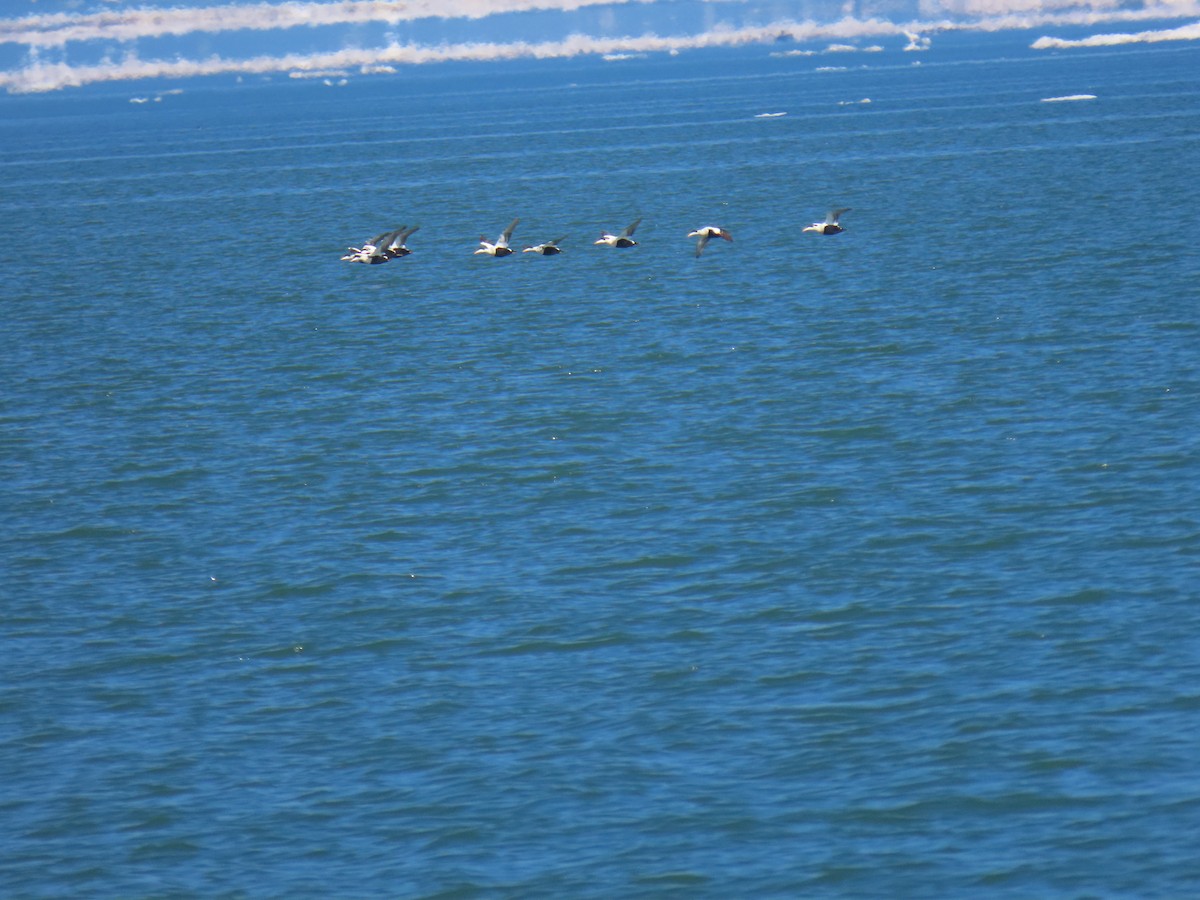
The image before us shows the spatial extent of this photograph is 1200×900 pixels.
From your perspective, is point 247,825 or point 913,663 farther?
point 913,663

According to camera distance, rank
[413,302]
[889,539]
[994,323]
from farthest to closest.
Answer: [413,302] → [994,323] → [889,539]

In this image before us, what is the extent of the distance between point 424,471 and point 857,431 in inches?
322

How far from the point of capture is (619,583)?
2536 cm

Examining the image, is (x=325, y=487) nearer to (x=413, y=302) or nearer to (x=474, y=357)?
(x=474, y=357)

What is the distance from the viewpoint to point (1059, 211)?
6988 centimetres

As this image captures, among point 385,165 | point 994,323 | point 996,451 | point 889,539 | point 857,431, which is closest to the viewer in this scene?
point 889,539

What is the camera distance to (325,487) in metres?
32.3

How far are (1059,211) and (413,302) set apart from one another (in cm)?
2740

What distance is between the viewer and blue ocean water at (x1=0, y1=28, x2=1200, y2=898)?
58.3ft

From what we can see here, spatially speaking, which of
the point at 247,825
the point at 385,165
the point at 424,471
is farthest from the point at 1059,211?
Answer: the point at 385,165

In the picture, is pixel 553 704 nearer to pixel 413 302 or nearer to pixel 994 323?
pixel 994 323

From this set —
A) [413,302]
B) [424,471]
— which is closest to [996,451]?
[424,471]

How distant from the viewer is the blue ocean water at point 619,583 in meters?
Answer: 17.8

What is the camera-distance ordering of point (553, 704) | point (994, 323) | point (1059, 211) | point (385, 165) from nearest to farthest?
point (553, 704)
point (994, 323)
point (1059, 211)
point (385, 165)
